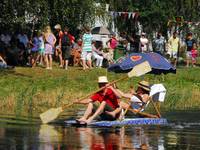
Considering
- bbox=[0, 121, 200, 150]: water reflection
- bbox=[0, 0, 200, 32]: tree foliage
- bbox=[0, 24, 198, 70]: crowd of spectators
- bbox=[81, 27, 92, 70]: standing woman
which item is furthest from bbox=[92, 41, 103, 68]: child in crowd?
bbox=[0, 121, 200, 150]: water reflection

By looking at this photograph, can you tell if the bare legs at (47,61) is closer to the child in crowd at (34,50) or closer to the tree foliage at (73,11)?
the child in crowd at (34,50)

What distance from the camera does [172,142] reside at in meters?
17.0

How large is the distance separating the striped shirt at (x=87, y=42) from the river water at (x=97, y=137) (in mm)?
12275

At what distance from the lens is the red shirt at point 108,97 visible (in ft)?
67.3

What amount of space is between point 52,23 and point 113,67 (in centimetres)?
874

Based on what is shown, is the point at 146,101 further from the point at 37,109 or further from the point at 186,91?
the point at 186,91

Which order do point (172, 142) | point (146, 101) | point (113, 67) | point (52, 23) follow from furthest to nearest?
point (52, 23), point (113, 67), point (146, 101), point (172, 142)

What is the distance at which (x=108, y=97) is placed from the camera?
20.5m

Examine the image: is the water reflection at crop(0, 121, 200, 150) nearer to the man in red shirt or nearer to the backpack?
the man in red shirt

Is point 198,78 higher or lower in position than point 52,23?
lower

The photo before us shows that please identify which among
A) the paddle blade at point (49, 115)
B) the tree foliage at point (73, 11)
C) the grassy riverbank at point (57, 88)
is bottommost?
the grassy riverbank at point (57, 88)

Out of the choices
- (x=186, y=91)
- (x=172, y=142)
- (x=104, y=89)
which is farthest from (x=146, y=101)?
(x=186, y=91)

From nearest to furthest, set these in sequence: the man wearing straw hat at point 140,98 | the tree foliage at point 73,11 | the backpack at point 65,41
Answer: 1. the man wearing straw hat at point 140,98
2. the tree foliage at point 73,11
3. the backpack at point 65,41

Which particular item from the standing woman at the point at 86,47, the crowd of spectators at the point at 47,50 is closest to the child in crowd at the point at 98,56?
the crowd of spectators at the point at 47,50
